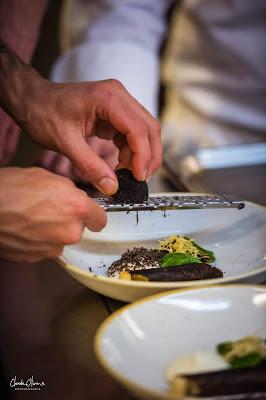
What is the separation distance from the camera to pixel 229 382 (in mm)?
836

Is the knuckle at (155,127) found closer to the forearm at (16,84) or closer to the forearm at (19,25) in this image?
the forearm at (16,84)

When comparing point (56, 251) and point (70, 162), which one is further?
point (70, 162)

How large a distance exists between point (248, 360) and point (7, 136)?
129 cm

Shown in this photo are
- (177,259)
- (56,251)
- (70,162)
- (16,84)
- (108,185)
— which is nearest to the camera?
(56,251)

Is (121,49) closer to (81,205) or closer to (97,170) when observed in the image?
(97,170)

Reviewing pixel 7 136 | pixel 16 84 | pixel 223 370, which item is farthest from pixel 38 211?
pixel 7 136

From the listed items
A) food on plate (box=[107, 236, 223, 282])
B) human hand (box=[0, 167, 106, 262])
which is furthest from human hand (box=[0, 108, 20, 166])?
human hand (box=[0, 167, 106, 262])

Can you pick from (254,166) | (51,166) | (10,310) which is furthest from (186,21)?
(10,310)

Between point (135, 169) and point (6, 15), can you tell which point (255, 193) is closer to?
point (135, 169)

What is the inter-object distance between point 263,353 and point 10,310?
1.76 ft

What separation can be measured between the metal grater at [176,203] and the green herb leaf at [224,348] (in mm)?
480

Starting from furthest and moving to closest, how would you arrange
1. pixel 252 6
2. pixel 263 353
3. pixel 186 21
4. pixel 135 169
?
pixel 186 21 < pixel 252 6 < pixel 135 169 < pixel 263 353

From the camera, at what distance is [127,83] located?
2.29m

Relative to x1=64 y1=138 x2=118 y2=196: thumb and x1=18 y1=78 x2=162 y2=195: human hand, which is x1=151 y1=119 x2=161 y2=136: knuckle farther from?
x1=64 y1=138 x2=118 y2=196: thumb
